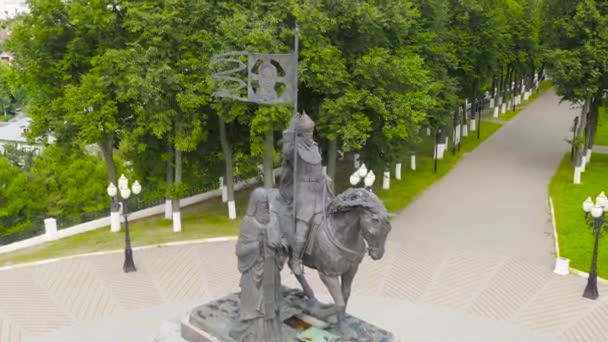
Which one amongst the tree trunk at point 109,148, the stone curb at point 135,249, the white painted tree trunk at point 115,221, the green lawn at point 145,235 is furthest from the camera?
the tree trunk at point 109,148

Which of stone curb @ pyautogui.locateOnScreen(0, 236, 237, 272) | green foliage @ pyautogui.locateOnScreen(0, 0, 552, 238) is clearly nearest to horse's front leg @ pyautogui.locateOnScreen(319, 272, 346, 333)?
green foliage @ pyautogui.locateOnScreen(0, 0, 552, 238)

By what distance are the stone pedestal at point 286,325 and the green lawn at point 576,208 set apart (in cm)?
972

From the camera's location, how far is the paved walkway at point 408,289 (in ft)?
47.8

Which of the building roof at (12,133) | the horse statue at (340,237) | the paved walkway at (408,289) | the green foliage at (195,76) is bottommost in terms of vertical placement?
the paved walkway at (408,289)

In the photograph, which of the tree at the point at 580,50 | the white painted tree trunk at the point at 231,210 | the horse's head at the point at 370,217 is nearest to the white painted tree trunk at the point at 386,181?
the white painted tree trunk at the point at 231,210

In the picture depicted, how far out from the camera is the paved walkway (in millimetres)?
14578

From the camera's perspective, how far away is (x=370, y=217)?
10.3m

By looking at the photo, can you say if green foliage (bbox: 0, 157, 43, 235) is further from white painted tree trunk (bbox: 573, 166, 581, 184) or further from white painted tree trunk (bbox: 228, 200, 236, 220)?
white painted tree trunk (bbox: 573, 166, 581, 184)

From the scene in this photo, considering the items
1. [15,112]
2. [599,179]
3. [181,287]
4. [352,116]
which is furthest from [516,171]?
[15,112]

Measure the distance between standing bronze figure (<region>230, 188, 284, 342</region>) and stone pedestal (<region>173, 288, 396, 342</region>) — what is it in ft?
1.39

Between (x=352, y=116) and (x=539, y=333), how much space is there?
31.5 feet

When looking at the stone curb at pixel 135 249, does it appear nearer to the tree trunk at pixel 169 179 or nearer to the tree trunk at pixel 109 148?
the tree trunk at pixel 169 179

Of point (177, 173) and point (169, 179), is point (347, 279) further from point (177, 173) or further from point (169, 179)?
point (169, 179)

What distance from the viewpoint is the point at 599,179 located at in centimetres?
2920
